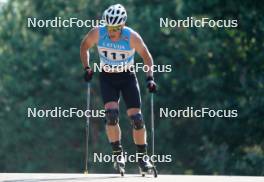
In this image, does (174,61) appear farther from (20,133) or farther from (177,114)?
(20,133)

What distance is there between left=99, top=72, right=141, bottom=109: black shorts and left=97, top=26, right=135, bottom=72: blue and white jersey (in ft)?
0.33

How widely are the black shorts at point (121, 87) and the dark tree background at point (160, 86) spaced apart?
60.3 feet

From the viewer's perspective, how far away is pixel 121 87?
12711mm

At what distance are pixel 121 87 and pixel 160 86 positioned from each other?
89.7ft

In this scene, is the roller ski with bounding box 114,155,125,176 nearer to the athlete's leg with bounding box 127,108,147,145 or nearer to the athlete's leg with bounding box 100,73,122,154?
the athlete's leg with bounding box 100,73,122,154

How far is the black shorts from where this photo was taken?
12.6m

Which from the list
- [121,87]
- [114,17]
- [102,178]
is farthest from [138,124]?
[114,17]

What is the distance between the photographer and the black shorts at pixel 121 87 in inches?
496

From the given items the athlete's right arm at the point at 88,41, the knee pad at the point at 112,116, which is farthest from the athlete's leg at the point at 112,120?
the athlete's right arm at the point at 88,41

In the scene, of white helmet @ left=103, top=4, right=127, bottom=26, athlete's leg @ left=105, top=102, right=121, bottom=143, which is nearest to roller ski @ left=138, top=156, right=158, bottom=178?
athlete's leg @ left=105, top=102, right=121, bottom=143

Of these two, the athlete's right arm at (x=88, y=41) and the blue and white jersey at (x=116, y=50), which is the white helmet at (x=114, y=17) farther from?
the athlete's right arm at (x=88, y=41)

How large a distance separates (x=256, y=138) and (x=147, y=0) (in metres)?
11.3

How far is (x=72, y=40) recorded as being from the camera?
43.1 m

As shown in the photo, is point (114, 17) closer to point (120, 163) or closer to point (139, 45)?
point (139, 45)
